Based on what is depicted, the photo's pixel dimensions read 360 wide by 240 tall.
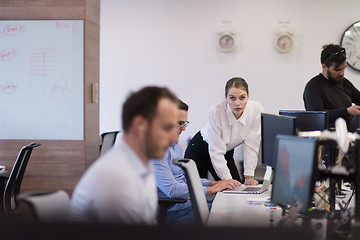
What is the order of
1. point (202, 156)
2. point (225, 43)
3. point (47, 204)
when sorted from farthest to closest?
point (225, 43), point (202, 156), point (47, 204)

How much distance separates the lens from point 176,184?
3.35 metres

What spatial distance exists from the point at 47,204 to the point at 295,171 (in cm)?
101

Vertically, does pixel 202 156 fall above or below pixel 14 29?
below

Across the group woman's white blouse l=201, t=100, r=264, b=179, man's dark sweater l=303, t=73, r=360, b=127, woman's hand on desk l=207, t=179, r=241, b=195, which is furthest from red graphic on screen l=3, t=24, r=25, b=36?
man's dark sweater l=303, t=73, r=360, b=127

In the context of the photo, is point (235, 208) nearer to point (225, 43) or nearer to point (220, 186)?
point (220, 186)

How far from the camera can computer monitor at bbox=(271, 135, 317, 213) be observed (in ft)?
6.47

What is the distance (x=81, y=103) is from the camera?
5.38 meters

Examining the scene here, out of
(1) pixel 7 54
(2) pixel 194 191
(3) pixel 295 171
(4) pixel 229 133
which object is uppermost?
(1) pixel 7 54

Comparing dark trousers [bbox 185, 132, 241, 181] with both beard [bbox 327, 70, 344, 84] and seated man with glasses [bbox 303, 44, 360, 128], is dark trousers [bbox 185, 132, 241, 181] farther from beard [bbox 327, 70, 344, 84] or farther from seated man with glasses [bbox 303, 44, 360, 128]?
beard [bbox 327, 70, 344, 84]

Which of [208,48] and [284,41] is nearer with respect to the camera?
[284,41]

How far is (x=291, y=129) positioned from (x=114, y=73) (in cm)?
448

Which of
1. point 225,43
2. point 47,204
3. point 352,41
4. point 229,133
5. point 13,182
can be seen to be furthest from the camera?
point 225,43

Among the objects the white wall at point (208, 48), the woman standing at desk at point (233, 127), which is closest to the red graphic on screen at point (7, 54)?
the white wall at point (208, 48)

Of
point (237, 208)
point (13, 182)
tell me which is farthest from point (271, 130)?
point (13, 182)
